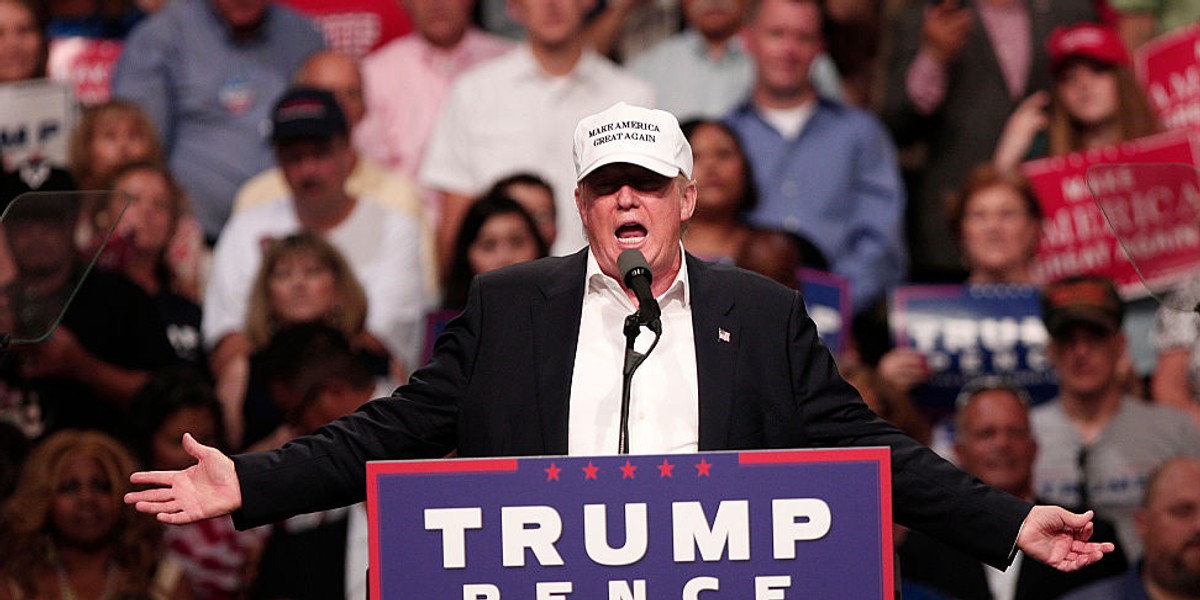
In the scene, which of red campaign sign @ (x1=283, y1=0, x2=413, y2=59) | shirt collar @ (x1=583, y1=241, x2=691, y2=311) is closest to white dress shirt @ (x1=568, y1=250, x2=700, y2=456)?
shirt collar @ (x1=583, y1=241, x2=691, y2=311)

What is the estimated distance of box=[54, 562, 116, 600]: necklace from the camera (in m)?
5.62

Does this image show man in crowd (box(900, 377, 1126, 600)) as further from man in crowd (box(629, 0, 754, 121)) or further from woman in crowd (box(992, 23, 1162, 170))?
man in crowd (box(629, 0, 754, 121))

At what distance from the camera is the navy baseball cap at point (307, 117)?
6.80 meters

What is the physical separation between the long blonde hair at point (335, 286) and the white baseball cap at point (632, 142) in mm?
3203

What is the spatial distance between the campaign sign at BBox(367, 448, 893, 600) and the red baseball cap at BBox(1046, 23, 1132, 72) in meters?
4.24

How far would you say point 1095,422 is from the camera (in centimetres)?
622

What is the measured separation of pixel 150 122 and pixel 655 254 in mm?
4082

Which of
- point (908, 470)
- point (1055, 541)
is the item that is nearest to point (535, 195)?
point (908, 470)

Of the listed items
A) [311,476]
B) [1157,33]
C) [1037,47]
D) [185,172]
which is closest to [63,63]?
[185,172]

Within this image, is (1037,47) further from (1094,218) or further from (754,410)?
(754,410)

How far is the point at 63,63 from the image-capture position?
25.2 ft

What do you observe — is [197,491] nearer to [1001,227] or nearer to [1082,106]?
[1001,227]

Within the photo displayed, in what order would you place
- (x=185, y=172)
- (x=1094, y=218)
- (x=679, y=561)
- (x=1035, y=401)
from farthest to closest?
(x=185, y=172), (x=1094, y=218), (x=1035, y=401), (x=679, y=561)

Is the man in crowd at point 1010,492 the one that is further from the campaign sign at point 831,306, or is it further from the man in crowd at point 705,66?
the man in crowd at point 705,66
